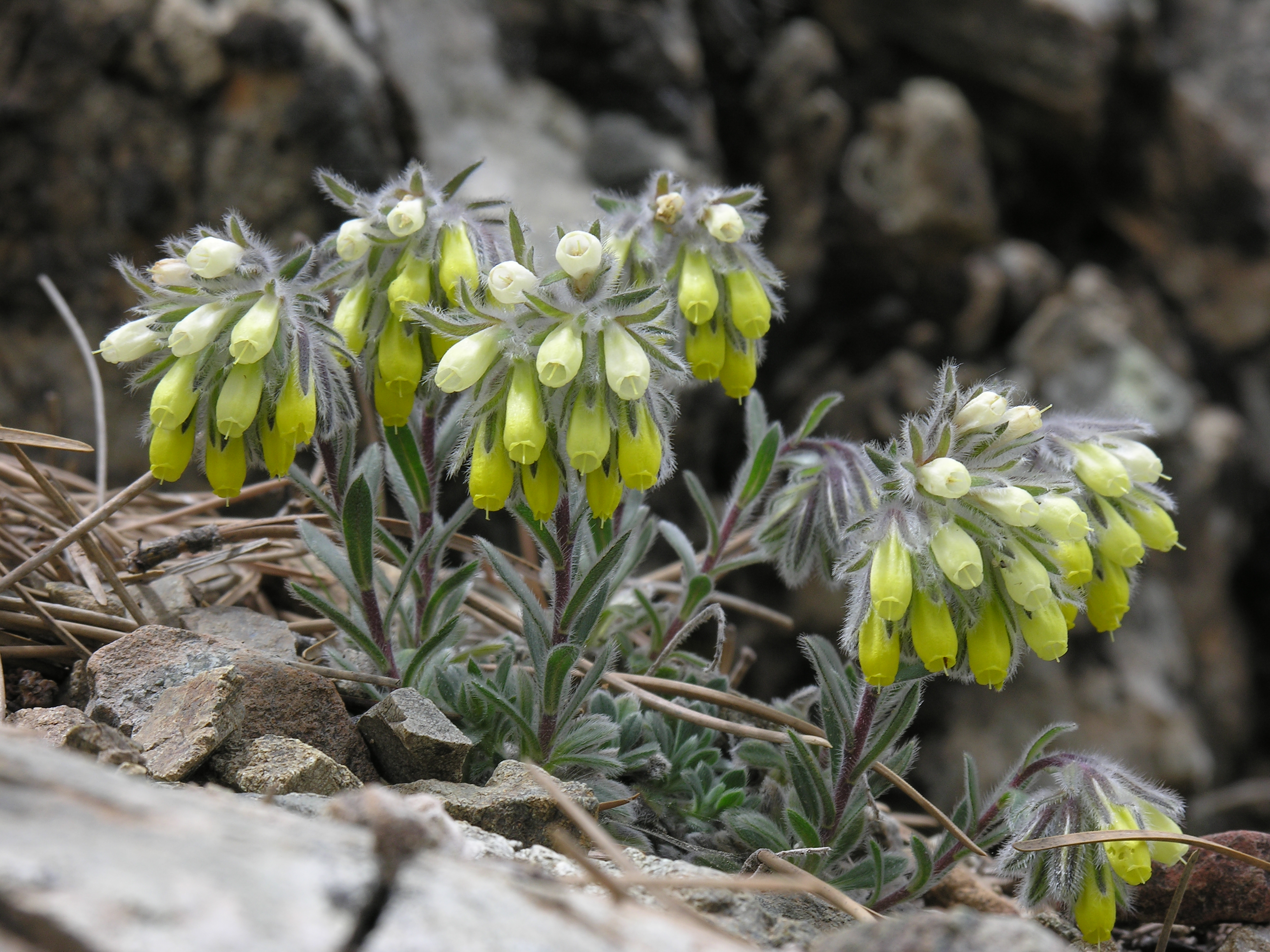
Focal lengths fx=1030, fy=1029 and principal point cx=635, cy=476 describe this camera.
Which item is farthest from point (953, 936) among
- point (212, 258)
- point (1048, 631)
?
point (212, 258)

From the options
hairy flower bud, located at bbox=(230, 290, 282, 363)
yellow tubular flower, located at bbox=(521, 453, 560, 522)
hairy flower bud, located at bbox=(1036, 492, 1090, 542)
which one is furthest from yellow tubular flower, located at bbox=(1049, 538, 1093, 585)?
hairy flower bud, located at bbox=(230, 290, 282, 363)

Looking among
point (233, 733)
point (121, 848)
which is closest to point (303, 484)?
point (233, 733)

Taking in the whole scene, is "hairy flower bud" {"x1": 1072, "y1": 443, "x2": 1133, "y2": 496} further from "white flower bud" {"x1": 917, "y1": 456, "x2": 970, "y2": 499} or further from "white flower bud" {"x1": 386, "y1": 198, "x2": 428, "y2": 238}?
"white flower bud" {"x1": 386, "y1": 198, "x2": 428, "y2": 238}

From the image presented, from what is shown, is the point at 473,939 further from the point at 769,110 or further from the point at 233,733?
the point at 769,110

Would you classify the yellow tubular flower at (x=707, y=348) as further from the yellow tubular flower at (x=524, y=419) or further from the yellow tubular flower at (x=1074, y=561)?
the yellow tubular flower at (x=1074, y=561)

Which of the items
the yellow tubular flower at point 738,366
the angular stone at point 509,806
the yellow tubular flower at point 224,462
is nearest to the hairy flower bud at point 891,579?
the yellow tubular flower at point 738,366

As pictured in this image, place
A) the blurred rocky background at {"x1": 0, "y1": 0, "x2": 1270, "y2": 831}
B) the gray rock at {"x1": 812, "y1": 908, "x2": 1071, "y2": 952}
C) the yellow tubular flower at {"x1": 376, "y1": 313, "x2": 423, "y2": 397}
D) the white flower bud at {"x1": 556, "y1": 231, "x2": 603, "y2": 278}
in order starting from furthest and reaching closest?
the blurred rocky background at {"x1": 0, "y1": 0, "x2": 1270, "y2": 831}
the yellow tubular flower at {"x1": 376, "y1": 313, "x2": 423, "y2": 397}
the white flower bud at {"x1": 556, "y1": 231, "x2": 603, "y2": 278}
the gray rock at {"x1": 812, "y1": 908, "x2": 1071, "y2": 952}
